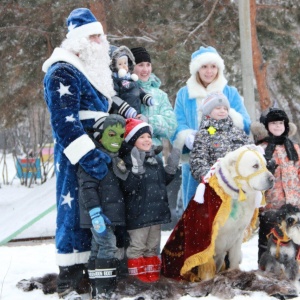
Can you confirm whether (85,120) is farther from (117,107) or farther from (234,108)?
(234,108)

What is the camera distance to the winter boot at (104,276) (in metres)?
3.68

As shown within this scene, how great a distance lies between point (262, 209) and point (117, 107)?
1.56 metres

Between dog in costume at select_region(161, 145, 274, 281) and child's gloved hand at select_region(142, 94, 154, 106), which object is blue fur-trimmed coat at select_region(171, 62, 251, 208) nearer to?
child's gloved hand at select_region(142, 94, 154, 106)

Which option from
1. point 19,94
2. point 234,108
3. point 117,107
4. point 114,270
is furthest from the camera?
point 19,94

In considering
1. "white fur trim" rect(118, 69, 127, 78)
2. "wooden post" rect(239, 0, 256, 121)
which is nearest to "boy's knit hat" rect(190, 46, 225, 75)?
"white fur trim" rect(118, 69, 127, 78)

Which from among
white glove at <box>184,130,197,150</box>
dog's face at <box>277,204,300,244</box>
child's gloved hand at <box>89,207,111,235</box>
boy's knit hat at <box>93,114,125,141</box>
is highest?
boy's knit hat at <box>93,114,125,141</box>

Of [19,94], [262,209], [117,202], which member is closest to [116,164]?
[117,202]

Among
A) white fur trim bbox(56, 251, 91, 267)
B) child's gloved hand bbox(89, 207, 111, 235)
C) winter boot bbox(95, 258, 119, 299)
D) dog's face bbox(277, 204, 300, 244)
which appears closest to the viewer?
child's gloved hand bbox(89, 207, 111, 235)

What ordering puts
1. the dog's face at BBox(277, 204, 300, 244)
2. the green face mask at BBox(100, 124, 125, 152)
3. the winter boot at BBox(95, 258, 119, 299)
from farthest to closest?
the dog's face at BBox(277, 204, 300, 244) < the green face mask at BBox(100, 124, 125, 152) < the winter boot at BBox(95, 258, 119, 299)

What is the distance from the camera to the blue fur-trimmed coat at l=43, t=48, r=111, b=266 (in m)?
3.68

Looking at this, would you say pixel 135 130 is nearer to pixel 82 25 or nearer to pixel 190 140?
pixel 190 140

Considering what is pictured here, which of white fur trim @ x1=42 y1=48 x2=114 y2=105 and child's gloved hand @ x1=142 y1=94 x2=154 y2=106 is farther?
child's gloved hand @ x1=142 y1=94 x2=154 y2=106

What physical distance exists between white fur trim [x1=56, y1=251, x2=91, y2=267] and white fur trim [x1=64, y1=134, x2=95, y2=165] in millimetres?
747

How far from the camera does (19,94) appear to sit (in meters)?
11.7
